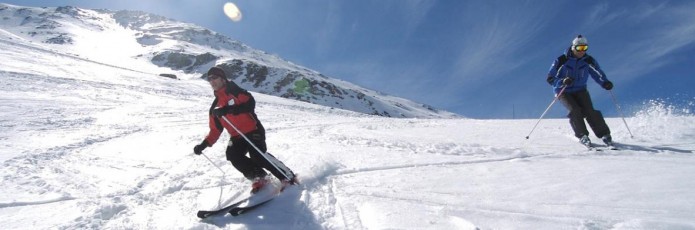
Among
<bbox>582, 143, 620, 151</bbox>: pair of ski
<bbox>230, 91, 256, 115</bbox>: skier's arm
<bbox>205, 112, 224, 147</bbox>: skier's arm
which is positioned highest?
<bbox>582, 143, 620, 151</bbox>: pair of ski

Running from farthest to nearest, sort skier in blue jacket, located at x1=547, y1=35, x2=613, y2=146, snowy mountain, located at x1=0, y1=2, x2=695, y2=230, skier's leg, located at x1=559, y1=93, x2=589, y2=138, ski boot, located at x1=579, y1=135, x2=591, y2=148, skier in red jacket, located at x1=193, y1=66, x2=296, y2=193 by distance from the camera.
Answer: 1. skier in blue jacket, located at x1=547, y1=35, x2=613, y2=146
2. skier's leg, located at x1=559, y1=93, x2=589, y2=138
3. ski boot, located at x1=579, y1=135, x2=591, y2=148
4. skier in red jacket, located at x1=193, y1=66, x2=296, y2=193
5. snowy mountain, located at x1=0, y1=2, x2=695, y2=230

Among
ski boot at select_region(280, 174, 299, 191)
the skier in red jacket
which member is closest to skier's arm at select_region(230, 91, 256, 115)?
the skier in red jacket

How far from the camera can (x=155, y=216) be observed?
4207mm

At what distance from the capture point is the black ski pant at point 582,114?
23.1 ft

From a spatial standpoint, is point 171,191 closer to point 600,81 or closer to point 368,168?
point 368,168

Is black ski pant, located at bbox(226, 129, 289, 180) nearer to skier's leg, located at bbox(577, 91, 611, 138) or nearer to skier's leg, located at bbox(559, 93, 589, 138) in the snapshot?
skier's leg, located at bbox(559, 93, 589, 138)

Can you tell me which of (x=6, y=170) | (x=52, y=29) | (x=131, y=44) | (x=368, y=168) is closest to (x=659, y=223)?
(x=368, y=168)

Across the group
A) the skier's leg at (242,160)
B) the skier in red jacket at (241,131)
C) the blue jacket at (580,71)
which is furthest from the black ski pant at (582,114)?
the skier's leg at (242,160)

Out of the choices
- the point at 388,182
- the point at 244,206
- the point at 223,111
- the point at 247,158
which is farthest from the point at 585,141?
the point at 223,111

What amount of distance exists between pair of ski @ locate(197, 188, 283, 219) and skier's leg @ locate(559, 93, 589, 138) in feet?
18.4

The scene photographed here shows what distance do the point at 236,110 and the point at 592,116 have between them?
6362mm

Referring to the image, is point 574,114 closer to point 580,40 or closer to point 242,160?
point 580,40

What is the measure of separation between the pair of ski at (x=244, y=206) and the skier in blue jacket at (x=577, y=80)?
5.78 meters

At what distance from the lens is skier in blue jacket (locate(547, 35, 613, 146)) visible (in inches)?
288
